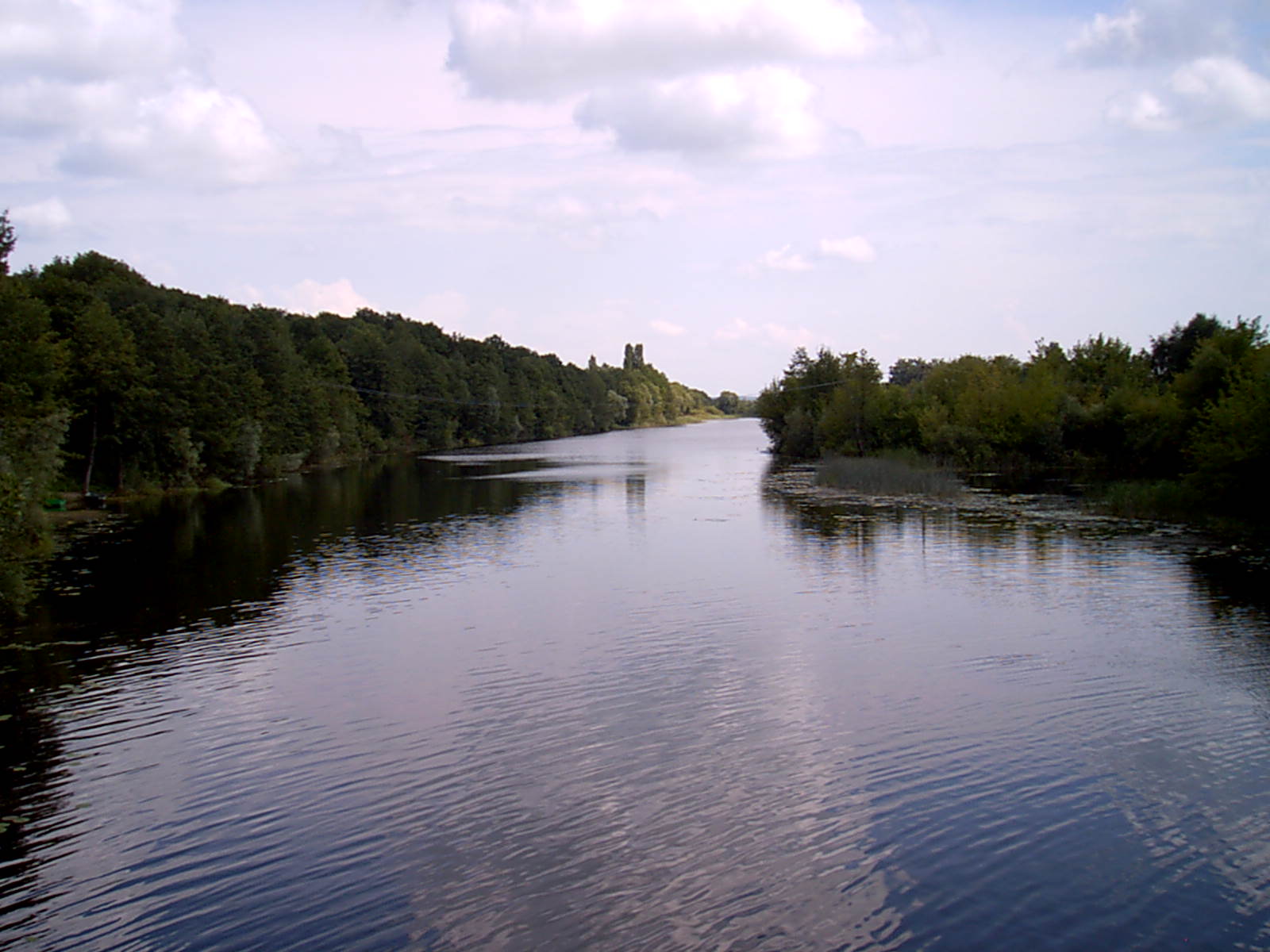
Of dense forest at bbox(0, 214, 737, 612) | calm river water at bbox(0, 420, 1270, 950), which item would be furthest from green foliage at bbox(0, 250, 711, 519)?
calm river water at bbox(0, 420, 1270, 950)

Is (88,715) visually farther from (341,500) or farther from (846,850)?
(341,500)

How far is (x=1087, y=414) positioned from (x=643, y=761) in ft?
165

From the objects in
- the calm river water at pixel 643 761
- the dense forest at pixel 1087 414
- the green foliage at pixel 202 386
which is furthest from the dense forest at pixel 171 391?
the dense forest at pixel 1087 414

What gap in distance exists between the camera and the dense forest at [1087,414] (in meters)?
31.6

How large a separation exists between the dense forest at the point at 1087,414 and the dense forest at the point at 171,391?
3279 centimetres

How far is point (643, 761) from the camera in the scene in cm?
1182

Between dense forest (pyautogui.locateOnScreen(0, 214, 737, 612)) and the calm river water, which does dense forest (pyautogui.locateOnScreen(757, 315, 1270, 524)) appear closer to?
the calm river water

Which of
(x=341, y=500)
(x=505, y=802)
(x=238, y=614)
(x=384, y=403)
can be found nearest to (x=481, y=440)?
(x=384, y=403)

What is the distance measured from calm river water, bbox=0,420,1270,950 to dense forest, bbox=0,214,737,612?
746 cm

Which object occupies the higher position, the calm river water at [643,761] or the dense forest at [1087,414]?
Answer: the dense forest at [1087,414]

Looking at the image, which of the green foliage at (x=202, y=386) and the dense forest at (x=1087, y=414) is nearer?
the dense forest at (x=1087, y=414)

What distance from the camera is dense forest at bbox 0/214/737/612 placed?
95.6 feet

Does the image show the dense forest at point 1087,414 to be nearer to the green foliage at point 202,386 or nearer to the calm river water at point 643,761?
the calm river water at point 643,761

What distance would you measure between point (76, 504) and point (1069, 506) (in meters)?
39.2
